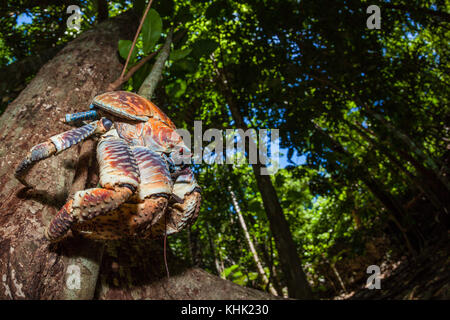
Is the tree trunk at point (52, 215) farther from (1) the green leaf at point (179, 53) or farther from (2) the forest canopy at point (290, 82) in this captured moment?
(2) the forest canopy at point (290, 82)

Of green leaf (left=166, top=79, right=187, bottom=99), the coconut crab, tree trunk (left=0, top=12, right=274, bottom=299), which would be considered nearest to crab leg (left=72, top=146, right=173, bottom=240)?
the coconut crab

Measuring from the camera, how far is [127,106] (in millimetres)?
898

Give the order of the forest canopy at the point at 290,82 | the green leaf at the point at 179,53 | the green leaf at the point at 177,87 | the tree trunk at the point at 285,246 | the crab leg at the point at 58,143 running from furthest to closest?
the forest canopy at the point at 290,82 < the tree trunk at the point at 285,246 < the green leaf at the point at 177,87 < the green leaf at the point at 179,53 < the crab leg at the point at 58,143

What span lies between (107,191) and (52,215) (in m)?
0.53

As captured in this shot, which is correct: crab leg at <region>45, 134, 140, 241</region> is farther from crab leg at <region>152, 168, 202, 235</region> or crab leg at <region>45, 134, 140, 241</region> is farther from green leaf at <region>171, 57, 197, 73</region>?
green leaf at <region>171, 57, 197, 73</region>

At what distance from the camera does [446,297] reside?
187 cm

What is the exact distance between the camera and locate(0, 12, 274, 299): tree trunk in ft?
2.97

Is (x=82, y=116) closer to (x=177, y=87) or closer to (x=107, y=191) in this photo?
(x=107, y=191)

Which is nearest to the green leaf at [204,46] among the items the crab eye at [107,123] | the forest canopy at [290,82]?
the forest canopy at [290,82]

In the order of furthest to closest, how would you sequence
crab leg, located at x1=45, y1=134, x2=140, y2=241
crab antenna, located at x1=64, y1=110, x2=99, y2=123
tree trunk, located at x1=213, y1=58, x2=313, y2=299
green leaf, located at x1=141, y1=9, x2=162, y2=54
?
tree trunk, located at x1=213, y1=58, x2=313, y2=299
green leaf, located at x1=141, y1=9, x2=162, y2=54
crab antenna, located at x1=64, y1=110, x2=99, y2=123
crab leg, located at x1=45, y1=134, x2=140, y2=241

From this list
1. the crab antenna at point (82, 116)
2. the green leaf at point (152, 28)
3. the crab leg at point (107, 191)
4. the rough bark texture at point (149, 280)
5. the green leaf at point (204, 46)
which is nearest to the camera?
the crab leg at point (107, 191)

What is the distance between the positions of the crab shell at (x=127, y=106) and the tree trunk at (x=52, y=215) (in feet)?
1.59

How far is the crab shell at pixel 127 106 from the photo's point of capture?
0.88 meters

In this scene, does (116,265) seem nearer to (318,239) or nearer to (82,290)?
(82,290)
